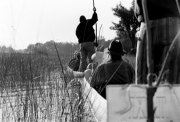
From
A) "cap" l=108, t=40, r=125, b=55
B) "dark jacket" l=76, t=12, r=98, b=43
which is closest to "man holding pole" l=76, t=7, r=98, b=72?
"dark jacket" l=76, t=12, r=98, b=43

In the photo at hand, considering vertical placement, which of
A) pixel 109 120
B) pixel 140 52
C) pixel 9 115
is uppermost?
pixel 140 52

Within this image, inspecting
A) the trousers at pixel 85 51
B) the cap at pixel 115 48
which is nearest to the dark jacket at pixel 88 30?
the trousers at pixel 85 51

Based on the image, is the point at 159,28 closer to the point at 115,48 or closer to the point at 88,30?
the point at 115,48

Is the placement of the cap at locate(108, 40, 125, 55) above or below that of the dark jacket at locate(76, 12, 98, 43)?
below

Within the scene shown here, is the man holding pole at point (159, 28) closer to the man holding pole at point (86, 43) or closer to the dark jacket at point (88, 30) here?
the dark jacket at point (88, 30)

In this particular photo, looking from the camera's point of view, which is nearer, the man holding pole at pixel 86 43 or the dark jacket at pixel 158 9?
the dark jacket at pixel 158 9

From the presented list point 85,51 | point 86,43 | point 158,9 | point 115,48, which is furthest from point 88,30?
point 158,9

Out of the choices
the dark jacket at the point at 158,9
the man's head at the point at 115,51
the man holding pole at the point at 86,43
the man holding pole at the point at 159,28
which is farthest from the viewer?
the man holding pole at the point at 86,43

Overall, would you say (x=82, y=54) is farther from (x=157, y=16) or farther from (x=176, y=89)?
(x=176, y=89)

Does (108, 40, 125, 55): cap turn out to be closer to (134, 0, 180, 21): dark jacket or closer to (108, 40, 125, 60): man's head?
(108, 40, 125, 60): man's head

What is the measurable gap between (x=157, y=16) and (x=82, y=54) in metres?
6.37

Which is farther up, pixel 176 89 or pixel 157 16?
pixel 157 16

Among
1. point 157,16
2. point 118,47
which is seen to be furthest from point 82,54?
point 157,16

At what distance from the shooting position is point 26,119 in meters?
3.80
